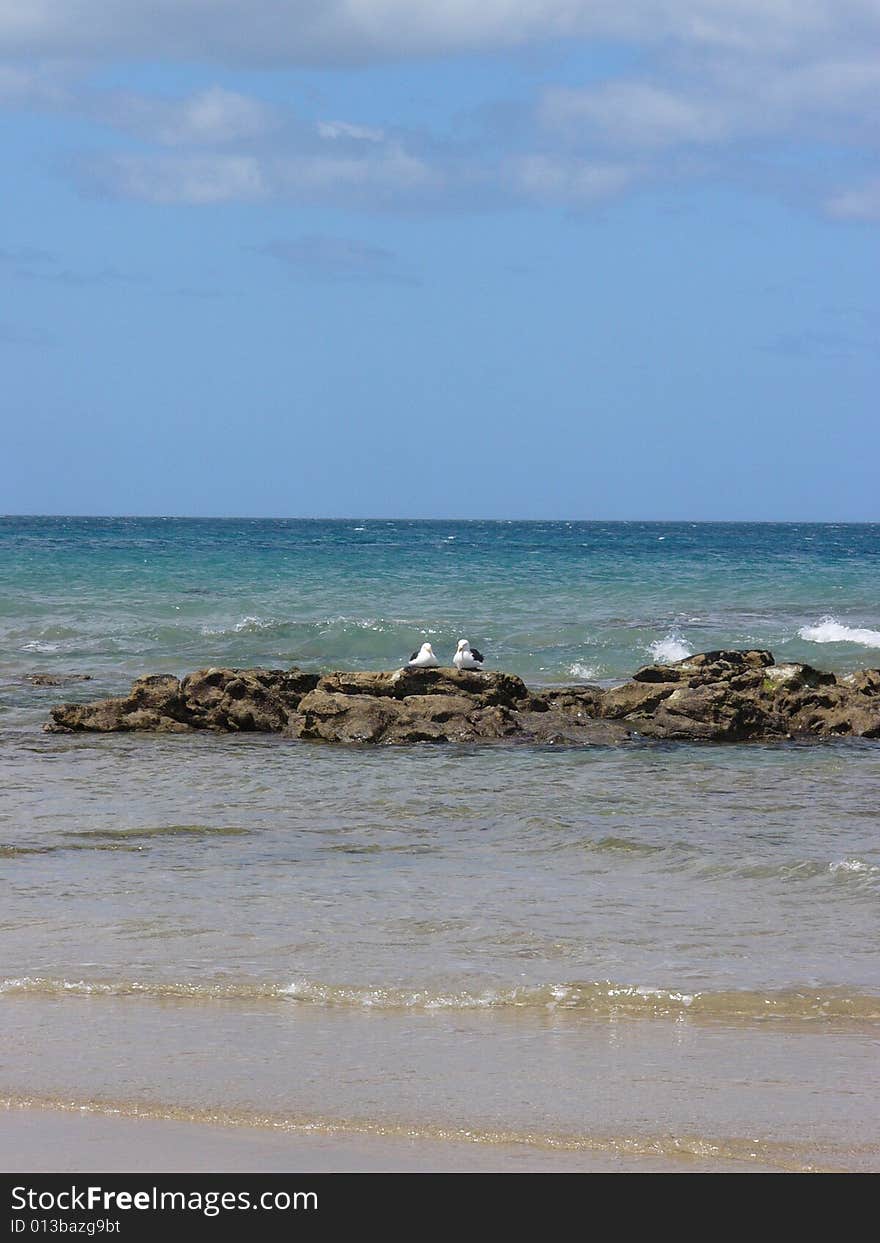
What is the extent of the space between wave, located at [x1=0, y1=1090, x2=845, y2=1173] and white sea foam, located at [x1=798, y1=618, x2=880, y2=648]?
747 inches

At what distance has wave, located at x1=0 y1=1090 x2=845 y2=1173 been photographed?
4492mm

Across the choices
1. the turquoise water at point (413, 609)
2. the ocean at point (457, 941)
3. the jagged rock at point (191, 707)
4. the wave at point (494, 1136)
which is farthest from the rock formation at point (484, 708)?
the wave at point (494, 1136)

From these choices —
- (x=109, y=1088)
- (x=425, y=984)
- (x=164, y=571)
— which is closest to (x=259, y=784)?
(x=425, y=984)

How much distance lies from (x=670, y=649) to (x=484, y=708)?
28.0ft

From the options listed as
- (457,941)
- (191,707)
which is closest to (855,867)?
(457,941)

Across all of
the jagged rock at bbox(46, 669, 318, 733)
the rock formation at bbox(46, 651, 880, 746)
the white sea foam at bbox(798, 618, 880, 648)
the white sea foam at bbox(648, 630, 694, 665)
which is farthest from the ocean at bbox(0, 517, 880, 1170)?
the white sea foam at bbox(798, 618, 880, 648)

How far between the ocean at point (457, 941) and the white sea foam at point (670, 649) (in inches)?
315

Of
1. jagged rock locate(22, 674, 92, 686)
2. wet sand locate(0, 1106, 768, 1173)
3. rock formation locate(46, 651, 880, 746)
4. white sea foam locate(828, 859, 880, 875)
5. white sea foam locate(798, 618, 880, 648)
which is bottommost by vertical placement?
wet sand locate(0, 1106, 768, 1173)

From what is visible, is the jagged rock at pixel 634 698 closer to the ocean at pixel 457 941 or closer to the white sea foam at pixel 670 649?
the ocean at pixel 457 941

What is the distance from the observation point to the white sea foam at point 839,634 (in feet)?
75.9

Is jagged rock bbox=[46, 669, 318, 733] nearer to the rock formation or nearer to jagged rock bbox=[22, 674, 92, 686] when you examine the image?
the rock formation

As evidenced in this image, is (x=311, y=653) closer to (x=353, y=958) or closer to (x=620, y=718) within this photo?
(x=620, y=718)

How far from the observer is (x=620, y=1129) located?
4691mm
